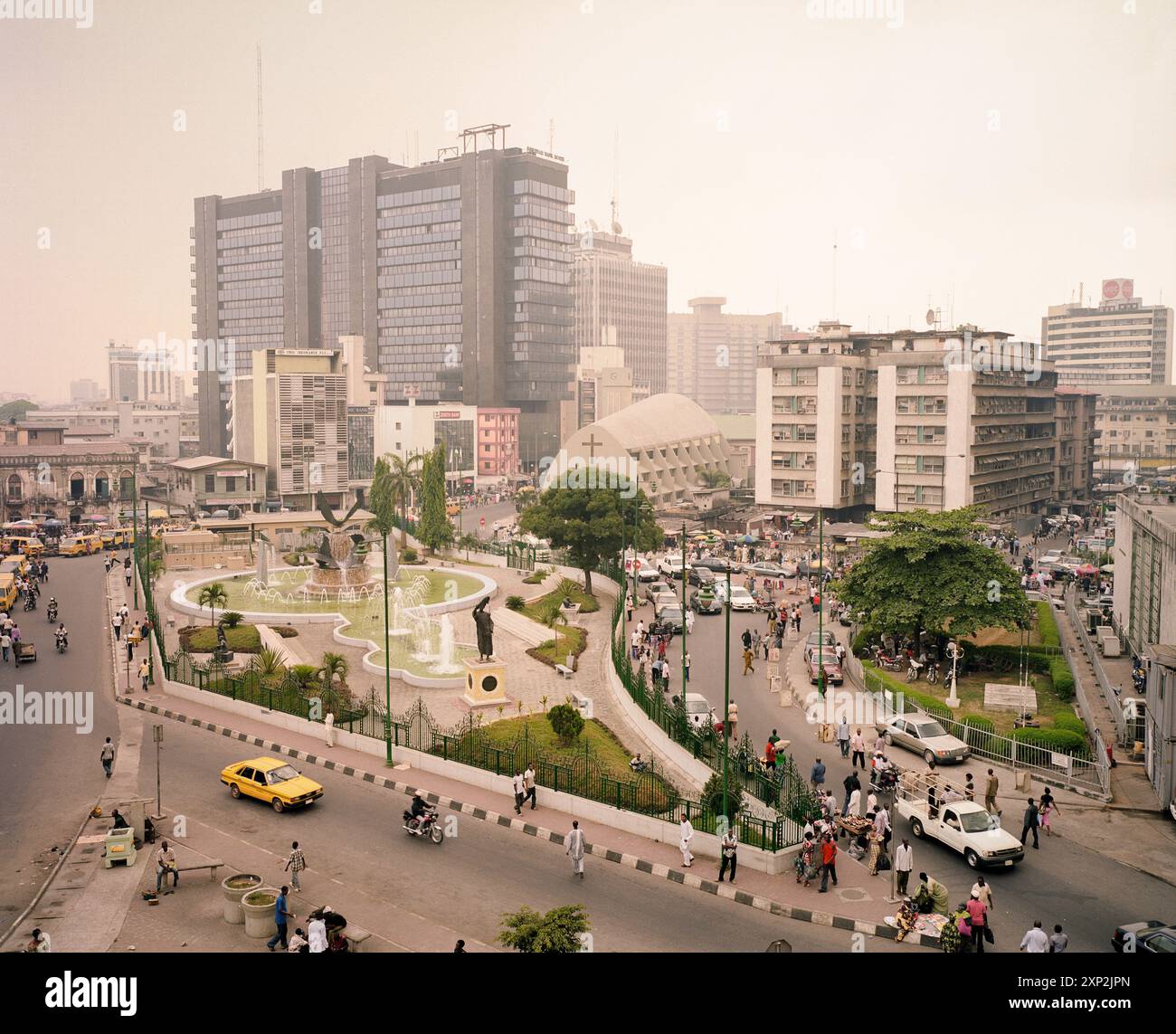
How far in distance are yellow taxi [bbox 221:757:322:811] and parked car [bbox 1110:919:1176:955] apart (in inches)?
654

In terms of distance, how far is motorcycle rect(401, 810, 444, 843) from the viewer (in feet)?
75.4

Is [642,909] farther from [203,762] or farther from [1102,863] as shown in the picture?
[203,762]

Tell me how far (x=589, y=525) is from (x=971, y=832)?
33611 millimetres

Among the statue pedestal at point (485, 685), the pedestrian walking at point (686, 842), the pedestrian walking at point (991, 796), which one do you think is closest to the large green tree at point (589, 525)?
the statue pedestal at point (485, 685)

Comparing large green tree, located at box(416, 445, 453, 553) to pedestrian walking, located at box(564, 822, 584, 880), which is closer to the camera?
pedestrian walking, located at box(564, 822, 584, 880)

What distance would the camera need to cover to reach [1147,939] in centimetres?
1711

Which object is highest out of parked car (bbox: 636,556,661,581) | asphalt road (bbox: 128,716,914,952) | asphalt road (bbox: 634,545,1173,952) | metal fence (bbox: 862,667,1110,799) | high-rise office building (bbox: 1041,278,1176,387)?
high-rise office building (bbox: 1041,278,1176,387)

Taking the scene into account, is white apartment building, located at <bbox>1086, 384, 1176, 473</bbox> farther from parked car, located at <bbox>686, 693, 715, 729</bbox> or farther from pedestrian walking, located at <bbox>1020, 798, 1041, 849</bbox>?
pedestrian walking, located at <bbox>1020, 798, 1041, 849</bbox>

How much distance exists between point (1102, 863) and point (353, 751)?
60.1 ft

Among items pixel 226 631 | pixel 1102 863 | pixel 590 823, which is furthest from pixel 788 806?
pixel 226 631

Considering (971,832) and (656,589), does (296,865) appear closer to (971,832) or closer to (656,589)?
(971,832)

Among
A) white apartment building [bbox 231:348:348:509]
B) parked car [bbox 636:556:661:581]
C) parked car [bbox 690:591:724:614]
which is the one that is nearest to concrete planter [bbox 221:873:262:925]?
parked car [bbox 690:591:724:614]

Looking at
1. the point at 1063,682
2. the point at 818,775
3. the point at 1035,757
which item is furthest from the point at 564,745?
the point at 1063,682

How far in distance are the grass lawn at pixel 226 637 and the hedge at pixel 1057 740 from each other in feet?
87.4
